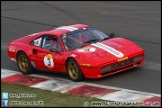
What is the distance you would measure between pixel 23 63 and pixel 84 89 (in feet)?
8.97

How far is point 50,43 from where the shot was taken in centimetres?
1230

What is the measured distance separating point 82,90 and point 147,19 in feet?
28.4

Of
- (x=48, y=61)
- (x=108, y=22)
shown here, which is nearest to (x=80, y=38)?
(x=48, y=61)

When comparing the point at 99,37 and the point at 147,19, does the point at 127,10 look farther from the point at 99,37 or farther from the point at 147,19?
the point at 99,37

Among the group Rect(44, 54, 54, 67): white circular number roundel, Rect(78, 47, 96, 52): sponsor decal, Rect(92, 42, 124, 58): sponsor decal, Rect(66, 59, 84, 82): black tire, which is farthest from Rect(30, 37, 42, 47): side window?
Rect(92, 42, 124, 58): sponsor decal

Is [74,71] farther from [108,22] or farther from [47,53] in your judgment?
[108,22]

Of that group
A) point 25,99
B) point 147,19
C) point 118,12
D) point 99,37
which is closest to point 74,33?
point 99,37

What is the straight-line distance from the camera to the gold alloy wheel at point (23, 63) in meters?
12.9

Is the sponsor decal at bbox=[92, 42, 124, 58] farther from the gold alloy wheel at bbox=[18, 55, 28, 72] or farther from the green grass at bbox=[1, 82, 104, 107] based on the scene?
the gold alloy wheel at bbox=[18, 55, 28, 72]

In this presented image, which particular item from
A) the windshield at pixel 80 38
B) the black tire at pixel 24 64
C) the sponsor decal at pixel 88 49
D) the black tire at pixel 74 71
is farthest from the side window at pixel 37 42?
the sponsor decal at pixel 88 49

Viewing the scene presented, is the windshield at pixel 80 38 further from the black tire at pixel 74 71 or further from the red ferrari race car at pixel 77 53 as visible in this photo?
the black tire at pixel 74 71

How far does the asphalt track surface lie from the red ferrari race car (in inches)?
14.8

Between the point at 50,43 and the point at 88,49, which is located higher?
the point at 50,43

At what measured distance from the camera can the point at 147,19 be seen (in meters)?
18.8
